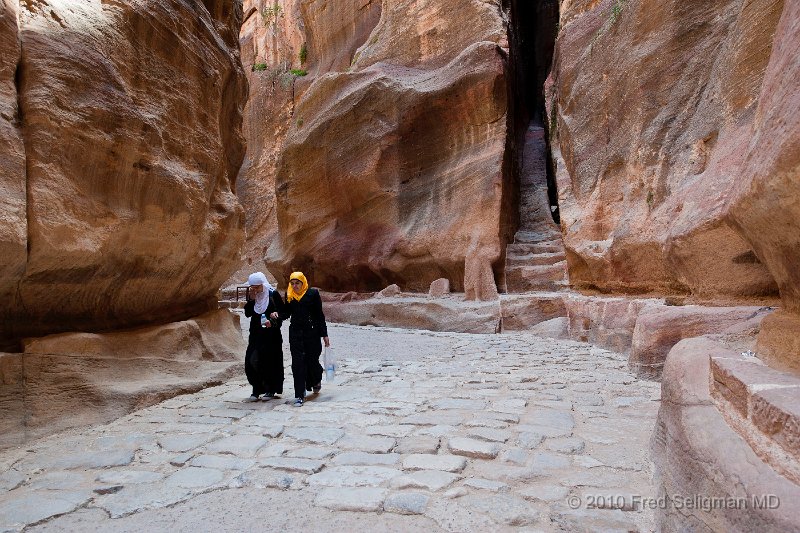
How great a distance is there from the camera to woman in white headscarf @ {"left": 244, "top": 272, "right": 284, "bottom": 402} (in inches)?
205

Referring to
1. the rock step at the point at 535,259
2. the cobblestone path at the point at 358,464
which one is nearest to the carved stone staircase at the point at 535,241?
the rock step at the point at 535,259

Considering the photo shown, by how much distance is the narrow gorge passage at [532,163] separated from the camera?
43.1 ft

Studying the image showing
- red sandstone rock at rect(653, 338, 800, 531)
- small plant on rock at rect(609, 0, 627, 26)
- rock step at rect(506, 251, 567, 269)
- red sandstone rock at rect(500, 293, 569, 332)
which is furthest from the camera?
rock step at rect(506, 251, 567, 269)

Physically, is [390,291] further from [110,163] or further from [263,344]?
[110,163]

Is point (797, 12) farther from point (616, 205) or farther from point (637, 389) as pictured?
point (616, 205)

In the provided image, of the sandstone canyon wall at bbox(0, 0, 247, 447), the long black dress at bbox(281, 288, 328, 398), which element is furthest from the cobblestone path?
the sandstone canyon wall at bbox(0, 0, 247, 447)

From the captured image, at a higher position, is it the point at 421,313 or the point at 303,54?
the point at 303,54

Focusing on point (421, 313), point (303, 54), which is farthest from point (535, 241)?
point (303, 54)

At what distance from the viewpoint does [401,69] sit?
52.7 ft

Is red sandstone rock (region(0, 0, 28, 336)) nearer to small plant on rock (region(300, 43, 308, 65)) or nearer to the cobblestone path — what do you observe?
the cobblestone path

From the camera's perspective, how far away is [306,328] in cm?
532

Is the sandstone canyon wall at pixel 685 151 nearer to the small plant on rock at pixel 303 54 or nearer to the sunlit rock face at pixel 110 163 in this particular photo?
the sunlit rock face at pixel 110 163

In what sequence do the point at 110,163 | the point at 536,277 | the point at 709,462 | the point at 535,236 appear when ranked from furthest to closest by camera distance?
the point at 535,236
the point at 536,277
the point at 110,163
the point at 709,462

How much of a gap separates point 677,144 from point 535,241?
302 inches
